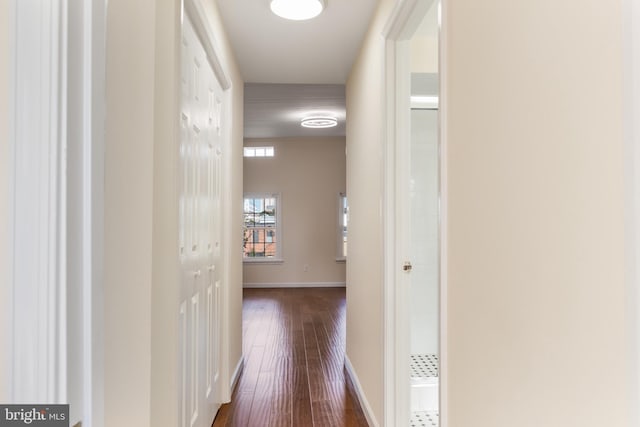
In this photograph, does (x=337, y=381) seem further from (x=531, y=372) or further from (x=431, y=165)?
(x=531, y=372)

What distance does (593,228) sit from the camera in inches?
24.5

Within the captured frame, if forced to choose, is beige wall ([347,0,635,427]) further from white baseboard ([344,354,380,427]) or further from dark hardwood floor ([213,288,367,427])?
dark hardwood floor ([213,288,367,427])

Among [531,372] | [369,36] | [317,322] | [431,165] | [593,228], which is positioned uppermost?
[369,36]

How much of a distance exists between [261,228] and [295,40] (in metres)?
5.27

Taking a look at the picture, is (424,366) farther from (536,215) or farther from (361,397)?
(536,215)

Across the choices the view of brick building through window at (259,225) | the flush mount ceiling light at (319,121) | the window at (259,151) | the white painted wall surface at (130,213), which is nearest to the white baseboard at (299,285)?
the view of brick building through window at (259,225)

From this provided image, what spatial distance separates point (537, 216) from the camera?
0.77 metres

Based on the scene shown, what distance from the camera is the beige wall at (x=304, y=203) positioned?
757 centimetres

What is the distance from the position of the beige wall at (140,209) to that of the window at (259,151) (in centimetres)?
609

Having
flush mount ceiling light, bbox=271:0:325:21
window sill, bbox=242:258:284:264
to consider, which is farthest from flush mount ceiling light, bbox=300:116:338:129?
flush mount ceiling light, bbox=271:0:325:21

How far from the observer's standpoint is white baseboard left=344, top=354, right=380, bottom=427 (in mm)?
2277
